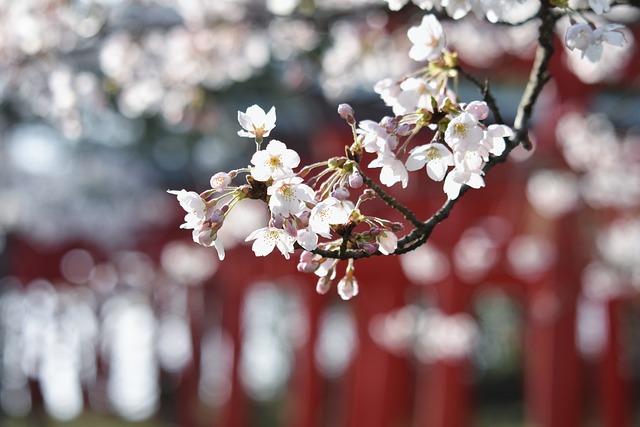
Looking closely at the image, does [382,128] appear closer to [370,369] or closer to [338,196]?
[338,196]

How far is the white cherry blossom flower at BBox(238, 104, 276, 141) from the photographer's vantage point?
1.21 m

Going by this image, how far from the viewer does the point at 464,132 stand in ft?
3.90

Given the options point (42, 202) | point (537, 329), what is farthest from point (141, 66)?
point (42, 202)

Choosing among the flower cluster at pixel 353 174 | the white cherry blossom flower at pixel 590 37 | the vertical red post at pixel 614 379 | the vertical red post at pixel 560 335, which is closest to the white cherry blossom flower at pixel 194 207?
the flower cluster at pixel 353 174

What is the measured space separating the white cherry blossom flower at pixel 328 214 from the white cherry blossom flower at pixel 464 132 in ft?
0.56

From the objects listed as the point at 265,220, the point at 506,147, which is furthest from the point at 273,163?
the point at 265,220

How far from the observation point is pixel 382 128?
47.4 inches

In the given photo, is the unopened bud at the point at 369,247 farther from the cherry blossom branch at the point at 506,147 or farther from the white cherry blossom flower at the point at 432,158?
the white cherry blossom flower at the point at 432,158

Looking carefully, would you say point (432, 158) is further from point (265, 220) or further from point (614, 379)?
point (265, 220)

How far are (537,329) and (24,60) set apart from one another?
3281 millimetres

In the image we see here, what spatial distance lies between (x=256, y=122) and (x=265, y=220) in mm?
6816

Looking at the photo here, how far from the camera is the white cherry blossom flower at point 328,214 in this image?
1.17 metres

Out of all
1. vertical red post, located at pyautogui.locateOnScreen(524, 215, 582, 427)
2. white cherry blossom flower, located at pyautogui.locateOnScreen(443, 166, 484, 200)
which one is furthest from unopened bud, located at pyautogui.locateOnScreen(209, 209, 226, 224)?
vertical red post, located at pyautogui.locateOnScreen(524, 215, 582, 427)

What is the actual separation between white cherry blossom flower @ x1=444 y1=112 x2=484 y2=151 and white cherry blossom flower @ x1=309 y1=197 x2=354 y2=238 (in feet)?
0.56
